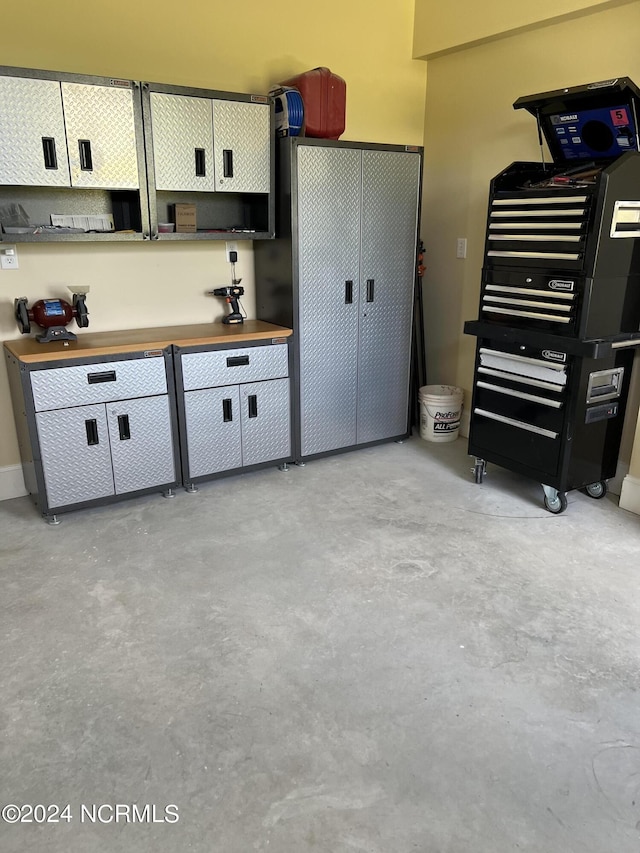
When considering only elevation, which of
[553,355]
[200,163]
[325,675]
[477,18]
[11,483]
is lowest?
[325,675]

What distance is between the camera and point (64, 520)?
3426 mm

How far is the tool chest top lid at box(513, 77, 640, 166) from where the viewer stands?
9.76ft

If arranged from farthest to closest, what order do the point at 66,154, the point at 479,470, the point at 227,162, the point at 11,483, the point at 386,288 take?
the point at 386,288 → the point at 479,470 → the point at 11,483 → the point at 227,162 → the point at 66,154

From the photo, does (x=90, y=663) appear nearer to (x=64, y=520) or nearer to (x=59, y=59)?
(x=64, y=520)

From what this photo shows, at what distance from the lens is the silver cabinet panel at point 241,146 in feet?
11.6

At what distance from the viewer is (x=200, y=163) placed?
3523mm

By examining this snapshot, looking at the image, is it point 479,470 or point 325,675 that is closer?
point 325,675

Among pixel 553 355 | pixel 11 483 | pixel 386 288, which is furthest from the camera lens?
pixel 386 288

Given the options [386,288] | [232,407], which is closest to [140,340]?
[232,407]

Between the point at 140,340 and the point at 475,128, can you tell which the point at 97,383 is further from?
the point at 475,128

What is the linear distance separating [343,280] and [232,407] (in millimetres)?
1064

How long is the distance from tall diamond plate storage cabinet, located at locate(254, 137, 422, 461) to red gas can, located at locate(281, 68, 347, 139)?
0.47 feet

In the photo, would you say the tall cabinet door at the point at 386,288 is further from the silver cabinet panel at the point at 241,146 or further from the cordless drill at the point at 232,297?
the cordless drill at the point at 232,297

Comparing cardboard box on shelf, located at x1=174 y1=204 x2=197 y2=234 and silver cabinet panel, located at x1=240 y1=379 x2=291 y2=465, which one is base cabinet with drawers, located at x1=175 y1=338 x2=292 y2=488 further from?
cardboard box on shelf, located at x1=174 y1=204 x2=197 y2=234
